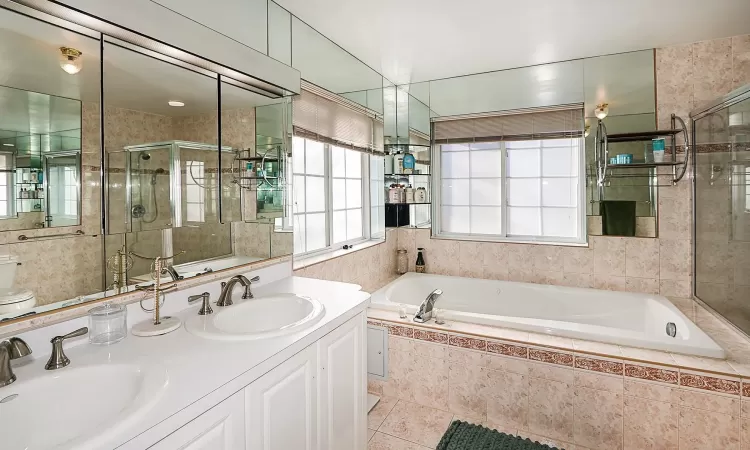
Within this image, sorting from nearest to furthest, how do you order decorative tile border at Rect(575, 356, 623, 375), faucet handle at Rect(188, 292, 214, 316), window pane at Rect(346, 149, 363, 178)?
faucet handle at Rect(188, 292, 214, 316) < decorative tile border at Rect(575, 356, 623, 375) < window pane at Rect(346, 149, 363, 178)

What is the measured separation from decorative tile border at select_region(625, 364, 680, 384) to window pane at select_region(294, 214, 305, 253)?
2.03 metres

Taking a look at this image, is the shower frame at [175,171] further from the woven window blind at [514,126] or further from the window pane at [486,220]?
the window pane at [486,220]

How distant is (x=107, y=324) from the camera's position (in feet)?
3.93

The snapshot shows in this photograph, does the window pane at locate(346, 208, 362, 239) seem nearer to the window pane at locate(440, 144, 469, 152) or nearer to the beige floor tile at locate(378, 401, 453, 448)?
the window pane at locate(440, 144, 469, 152)

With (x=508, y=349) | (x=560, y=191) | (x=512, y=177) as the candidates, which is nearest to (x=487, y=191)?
(x=512, y=177)

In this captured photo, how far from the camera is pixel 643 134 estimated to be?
2768 mm

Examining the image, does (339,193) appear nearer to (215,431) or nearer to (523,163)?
(523,163)

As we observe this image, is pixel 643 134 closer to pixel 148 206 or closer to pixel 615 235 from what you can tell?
pixel 615 235

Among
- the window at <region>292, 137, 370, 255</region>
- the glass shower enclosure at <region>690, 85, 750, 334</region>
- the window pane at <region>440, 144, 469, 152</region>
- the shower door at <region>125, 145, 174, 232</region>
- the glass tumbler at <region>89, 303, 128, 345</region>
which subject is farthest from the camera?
the window pane at <region>440, 144, 469, 152</region>

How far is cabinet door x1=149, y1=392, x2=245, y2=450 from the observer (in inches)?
33.9

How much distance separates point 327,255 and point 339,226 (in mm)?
406

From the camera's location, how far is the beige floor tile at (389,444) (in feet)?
6.70

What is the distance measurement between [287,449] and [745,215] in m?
2.76

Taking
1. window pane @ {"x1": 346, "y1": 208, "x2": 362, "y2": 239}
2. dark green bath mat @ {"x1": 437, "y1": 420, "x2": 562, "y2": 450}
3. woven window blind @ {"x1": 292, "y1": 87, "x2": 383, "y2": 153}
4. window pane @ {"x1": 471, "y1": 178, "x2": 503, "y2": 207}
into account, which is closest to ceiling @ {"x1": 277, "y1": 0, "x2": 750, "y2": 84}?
woven window blind @ {"x1": 292, "y1": 87, "x2": 383, "y2": 153}
